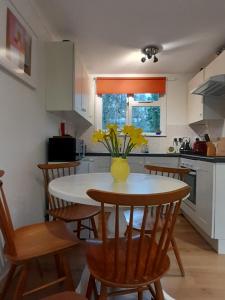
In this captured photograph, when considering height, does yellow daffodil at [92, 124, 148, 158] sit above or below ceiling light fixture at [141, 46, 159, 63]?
below

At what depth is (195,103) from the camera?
12.3 ft

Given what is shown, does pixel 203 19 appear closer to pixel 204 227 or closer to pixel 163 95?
pixel 163 95

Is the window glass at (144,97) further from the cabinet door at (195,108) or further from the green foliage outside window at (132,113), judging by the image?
the cabinet door at (195,108)

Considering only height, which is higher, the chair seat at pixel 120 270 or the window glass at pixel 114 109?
the window glass at pixel 114 109

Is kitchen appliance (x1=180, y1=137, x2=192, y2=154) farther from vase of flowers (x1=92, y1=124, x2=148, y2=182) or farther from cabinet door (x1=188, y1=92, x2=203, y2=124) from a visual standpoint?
vase of flowers (x1=92, y1=124, x2=148, y2=182)

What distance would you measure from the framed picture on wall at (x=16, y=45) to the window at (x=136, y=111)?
2168 mm

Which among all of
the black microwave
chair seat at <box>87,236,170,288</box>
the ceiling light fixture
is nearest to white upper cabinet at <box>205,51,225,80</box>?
the ceiling light fixture

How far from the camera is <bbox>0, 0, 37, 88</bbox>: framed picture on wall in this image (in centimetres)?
165

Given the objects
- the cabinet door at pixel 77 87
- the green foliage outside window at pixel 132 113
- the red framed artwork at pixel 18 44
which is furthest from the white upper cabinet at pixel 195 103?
the red framed artwork at pixel 18 44

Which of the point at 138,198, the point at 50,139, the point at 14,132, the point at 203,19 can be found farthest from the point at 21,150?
the point at 203,19

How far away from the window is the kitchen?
12cm

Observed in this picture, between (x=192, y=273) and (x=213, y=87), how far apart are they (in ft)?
7.15

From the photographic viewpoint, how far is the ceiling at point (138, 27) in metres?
2.26

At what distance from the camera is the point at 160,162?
3.67m
